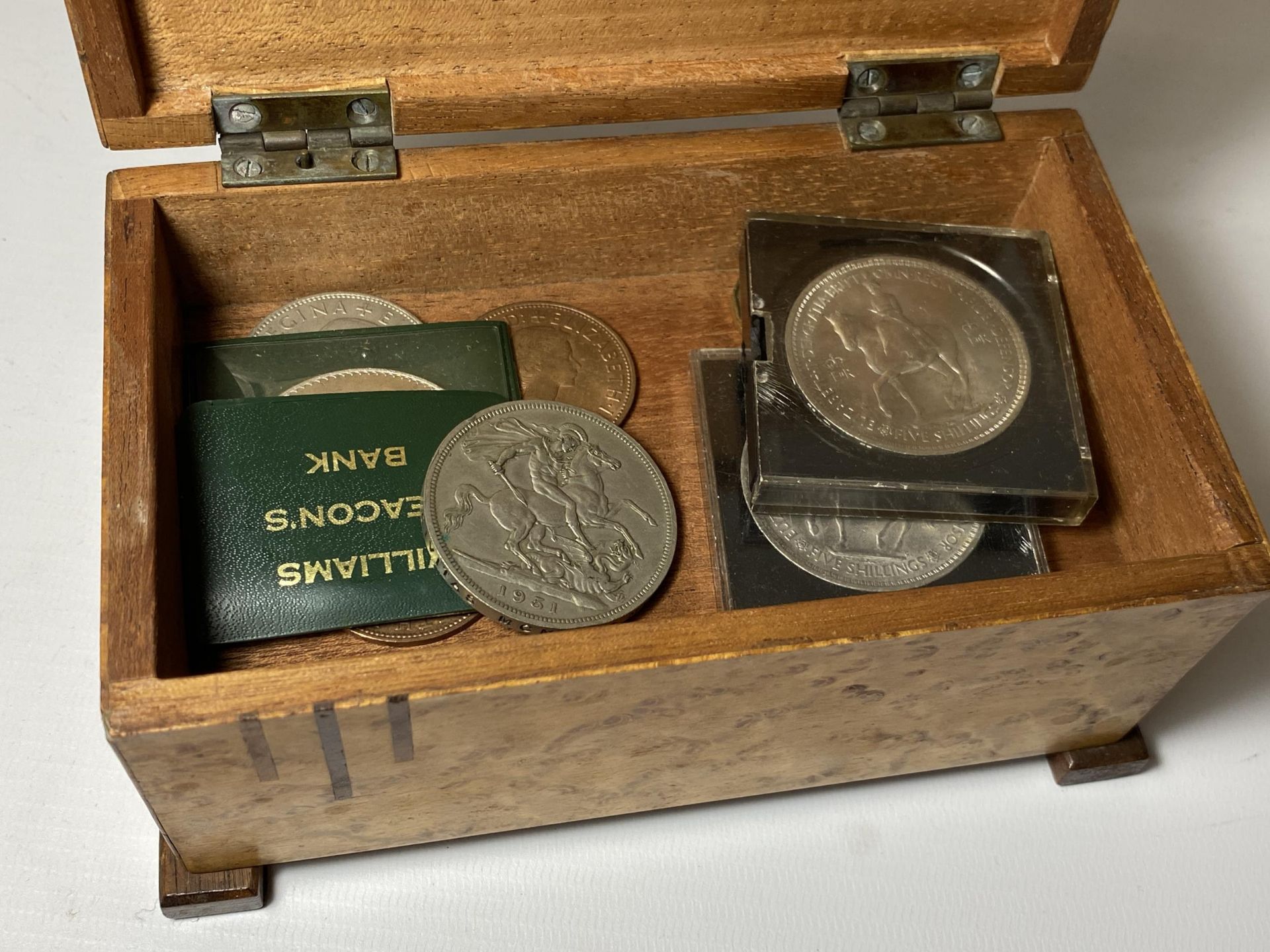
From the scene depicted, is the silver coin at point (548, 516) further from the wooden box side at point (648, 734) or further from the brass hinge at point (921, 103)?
the brass hinge at point (921, 103)

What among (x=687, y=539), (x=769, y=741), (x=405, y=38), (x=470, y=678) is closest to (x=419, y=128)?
(x=405, y=38)

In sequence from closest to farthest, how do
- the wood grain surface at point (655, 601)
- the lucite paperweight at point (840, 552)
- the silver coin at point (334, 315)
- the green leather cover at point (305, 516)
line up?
the wood grain surface at point (655, 601) < the green leather cover at point (305, 516) < the lucite paperweight at point (840, 552) < the silver coin at point (334, 315)

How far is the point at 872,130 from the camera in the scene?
5.67 ft

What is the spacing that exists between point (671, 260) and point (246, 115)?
0.57 m

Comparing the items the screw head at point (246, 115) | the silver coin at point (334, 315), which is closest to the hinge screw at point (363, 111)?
the screw head at point (246, 115)

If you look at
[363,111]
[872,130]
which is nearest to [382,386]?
[363,111]

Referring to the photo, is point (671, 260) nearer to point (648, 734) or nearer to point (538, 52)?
point (538, 52)

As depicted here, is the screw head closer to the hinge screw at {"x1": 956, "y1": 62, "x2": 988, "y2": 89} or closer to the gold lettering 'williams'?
the gold lettering 'williams'

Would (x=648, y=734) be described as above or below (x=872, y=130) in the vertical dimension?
below

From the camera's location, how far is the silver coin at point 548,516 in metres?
1.50

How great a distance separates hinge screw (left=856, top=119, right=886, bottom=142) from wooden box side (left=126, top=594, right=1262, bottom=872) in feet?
2.26

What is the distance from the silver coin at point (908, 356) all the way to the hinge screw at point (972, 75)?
235 millimetres

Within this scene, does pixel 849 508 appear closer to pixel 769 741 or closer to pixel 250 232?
pixel 769 741

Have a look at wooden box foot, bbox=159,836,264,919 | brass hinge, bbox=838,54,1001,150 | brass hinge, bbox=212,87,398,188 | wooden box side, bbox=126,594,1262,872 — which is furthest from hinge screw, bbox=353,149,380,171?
wooden box foot, bbox=159,836,264,919
